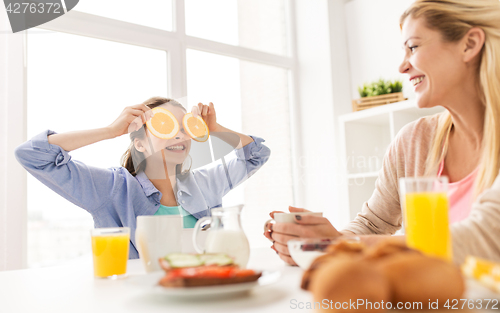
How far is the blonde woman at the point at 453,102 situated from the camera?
979mm

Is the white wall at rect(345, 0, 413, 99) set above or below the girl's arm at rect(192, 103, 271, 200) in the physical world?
above

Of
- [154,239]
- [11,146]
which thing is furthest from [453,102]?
[11,146]

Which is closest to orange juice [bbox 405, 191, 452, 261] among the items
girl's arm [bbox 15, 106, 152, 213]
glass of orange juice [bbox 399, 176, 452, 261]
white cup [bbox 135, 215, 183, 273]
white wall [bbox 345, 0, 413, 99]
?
glass of orange juice [bbox 399, 176, 452, 261]

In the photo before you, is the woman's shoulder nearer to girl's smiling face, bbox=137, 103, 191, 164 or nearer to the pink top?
the pink top

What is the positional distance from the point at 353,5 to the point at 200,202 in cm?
250

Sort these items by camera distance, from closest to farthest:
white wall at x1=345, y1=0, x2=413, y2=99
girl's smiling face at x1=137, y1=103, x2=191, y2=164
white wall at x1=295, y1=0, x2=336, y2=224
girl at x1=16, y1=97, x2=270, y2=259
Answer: girl at x1=16, y1=97, x2=270, y2=259 < girl's smiling face at x1=137, y1=103, x2=191, y2=164 < white wall at x1=345, y1=0, x2=413, y2=99 < white wall at x1=295, y1=0, x2=336, y2=224

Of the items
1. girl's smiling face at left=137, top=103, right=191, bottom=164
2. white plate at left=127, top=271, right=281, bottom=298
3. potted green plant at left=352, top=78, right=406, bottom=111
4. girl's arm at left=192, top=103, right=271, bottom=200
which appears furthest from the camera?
potted green plant at left=352, top=78, right=406, bottom=111

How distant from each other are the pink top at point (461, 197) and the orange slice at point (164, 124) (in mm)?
969

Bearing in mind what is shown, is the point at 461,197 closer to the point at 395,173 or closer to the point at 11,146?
the point at 395,173

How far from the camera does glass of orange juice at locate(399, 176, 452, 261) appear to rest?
1.88 feet

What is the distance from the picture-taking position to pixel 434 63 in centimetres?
110

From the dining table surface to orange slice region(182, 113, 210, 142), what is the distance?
76 centimetres

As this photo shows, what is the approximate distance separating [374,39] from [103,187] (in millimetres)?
2545

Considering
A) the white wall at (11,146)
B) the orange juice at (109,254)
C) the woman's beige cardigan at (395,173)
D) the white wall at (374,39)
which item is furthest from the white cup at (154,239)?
the white wall at (374,39)
